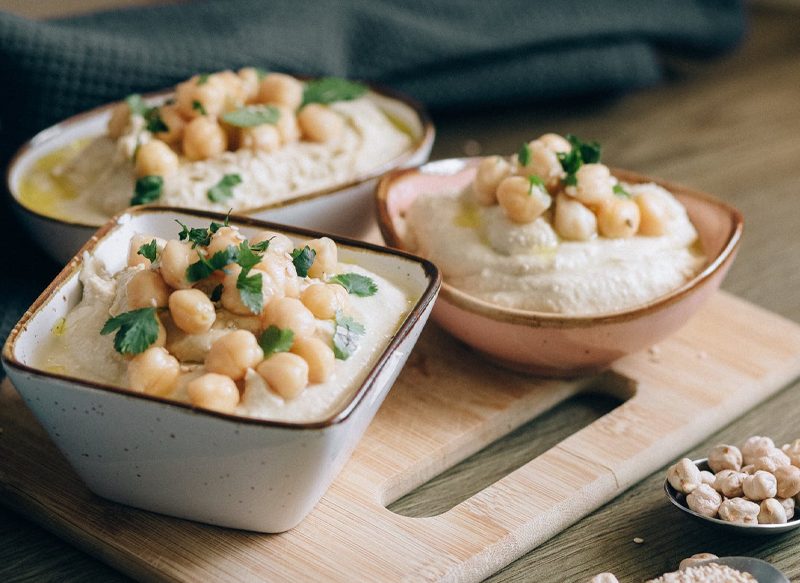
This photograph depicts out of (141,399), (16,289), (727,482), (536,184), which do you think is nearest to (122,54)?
(16,289)

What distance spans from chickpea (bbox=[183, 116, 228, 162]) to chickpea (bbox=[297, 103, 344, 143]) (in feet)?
0.86

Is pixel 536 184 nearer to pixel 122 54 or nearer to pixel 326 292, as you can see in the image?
pixel 326 292

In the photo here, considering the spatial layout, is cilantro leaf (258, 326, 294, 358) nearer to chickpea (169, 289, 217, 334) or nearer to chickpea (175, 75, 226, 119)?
chickpea (169, 289, 217, 334)

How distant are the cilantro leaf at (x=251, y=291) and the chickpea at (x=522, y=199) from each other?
0.74m

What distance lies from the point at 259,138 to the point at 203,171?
180 millimetres

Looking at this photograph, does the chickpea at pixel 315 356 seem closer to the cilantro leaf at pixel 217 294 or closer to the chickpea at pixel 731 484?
the cilantro leaf at pixel 217 294

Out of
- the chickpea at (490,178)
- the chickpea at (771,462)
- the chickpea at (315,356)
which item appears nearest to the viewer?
the chickpea at (315,356)

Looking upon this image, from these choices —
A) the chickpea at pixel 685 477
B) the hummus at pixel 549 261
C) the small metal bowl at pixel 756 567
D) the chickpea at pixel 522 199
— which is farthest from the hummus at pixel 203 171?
the small metal bowl at pixel 756 567

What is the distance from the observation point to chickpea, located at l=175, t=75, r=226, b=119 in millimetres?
2900

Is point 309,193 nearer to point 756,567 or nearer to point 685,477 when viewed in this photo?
point 685,477

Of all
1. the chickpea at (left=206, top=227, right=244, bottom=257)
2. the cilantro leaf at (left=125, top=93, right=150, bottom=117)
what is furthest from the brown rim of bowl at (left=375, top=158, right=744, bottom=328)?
the cilantro leaf at (left=125, top=93, right=150, bottom=117)

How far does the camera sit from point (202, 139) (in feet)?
9.43

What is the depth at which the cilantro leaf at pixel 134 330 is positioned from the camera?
1989mm

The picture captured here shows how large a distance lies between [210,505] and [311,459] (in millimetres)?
278
